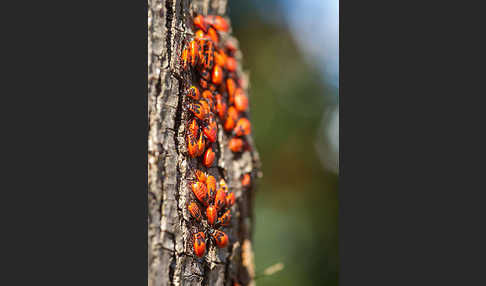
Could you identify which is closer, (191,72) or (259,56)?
(191,72)

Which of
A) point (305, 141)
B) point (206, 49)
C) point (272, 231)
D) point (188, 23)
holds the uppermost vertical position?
point (188, 23)

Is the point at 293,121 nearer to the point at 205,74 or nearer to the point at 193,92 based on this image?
the point at 205,74

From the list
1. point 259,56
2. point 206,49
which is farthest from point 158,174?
point 259,56

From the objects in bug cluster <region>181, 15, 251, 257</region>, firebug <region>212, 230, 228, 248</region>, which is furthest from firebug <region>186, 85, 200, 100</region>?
firebug <region>212, 230, 228, 248</region>

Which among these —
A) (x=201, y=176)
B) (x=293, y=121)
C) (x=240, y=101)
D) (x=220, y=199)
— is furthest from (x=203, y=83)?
(x=293, y=121)

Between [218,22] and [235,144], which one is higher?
[218,22]

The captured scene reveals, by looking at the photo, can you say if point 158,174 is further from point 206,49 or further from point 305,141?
point 305,141

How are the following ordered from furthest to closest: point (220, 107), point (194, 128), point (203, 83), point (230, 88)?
point (230, 88), point (220, 107), point (203, 83), point (194, 128)
